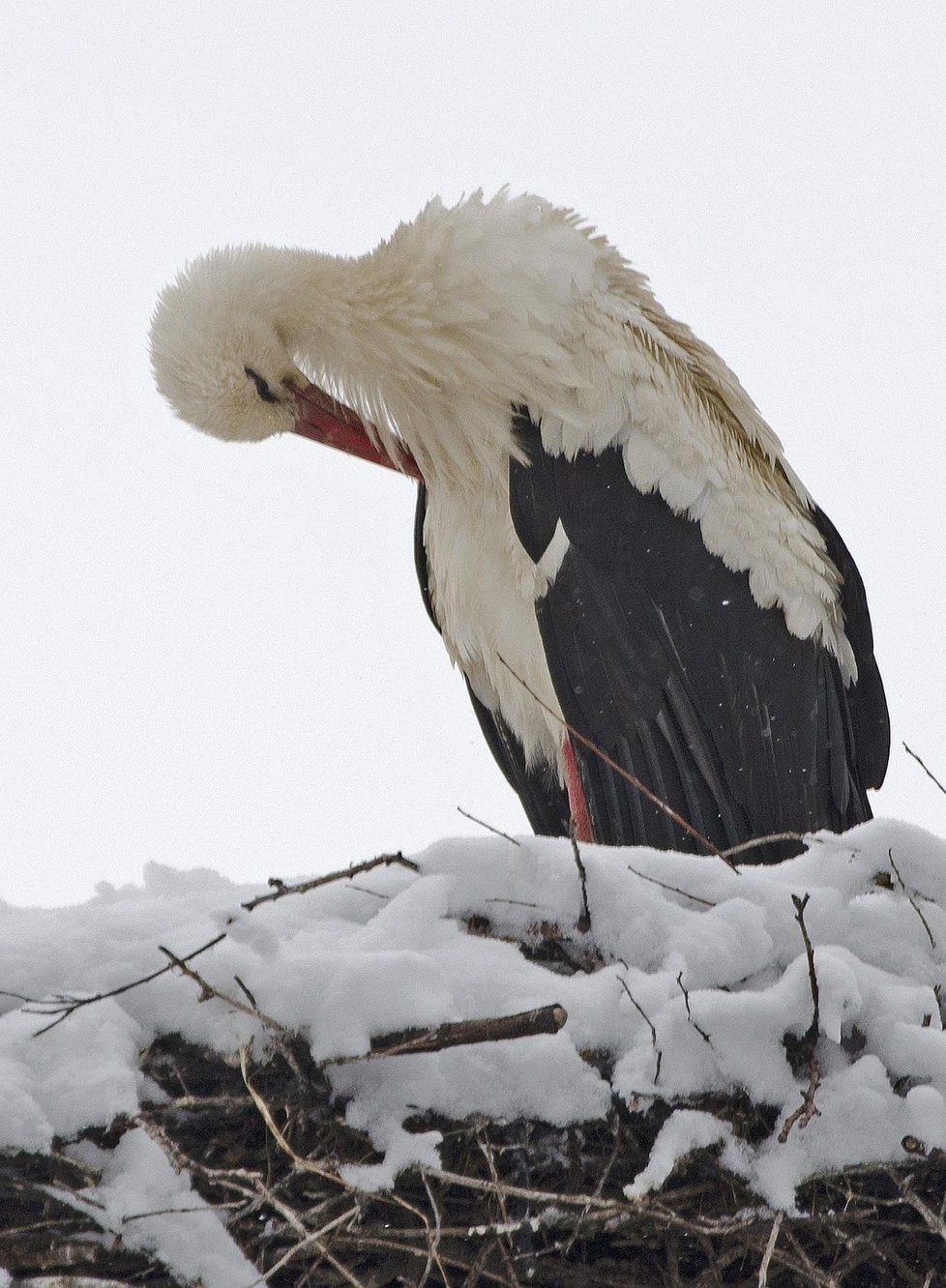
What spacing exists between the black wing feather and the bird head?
2.38 feet

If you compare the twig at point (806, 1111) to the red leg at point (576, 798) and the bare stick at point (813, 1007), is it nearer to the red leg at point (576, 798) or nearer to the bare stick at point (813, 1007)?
the bare stick at point (813, 1007)

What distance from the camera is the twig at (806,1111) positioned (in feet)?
6.28

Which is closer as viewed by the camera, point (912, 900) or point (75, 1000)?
point (75, 1000)

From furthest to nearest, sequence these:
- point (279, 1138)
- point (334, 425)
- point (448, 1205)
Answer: point (334, 425), point (448, 1205), point (279, 1138)

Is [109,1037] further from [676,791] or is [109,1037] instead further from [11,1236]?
[676,791]

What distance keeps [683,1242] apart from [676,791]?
5.79 ft

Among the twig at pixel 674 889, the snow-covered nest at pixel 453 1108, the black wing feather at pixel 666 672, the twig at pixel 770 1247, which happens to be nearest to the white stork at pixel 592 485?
the black wing feather at pixel 666 672

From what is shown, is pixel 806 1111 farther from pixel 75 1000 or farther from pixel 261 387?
pixel 261 387

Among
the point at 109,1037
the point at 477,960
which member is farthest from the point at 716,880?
the point at 109,1037

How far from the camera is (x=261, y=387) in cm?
394

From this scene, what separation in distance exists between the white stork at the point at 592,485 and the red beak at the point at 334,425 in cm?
1

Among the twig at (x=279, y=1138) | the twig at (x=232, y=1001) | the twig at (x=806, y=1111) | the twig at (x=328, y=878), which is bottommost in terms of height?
the twig at (x=806, y=1111)

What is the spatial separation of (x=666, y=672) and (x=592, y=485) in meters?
0.53

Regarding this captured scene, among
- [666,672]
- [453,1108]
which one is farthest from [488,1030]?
[666,672]
